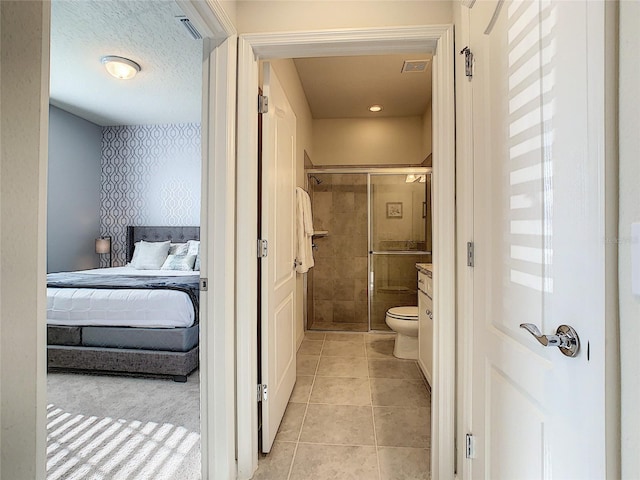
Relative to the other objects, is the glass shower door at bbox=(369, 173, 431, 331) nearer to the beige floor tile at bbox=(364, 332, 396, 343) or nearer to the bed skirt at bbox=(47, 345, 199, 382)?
the beige floor tile at bbox=(364, 332, 396, 343)

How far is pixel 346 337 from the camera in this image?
3.84m

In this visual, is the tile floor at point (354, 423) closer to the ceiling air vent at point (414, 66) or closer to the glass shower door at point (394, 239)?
the glass shower door at point (394, 239)

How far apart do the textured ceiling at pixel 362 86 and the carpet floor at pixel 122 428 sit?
294 cm

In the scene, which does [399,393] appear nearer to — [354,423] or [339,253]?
[354,423]

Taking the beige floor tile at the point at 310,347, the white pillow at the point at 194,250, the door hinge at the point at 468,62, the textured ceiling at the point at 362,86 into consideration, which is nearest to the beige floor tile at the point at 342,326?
the beige floor tile at the point at 310,347

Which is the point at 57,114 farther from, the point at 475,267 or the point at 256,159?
the point at 475,267

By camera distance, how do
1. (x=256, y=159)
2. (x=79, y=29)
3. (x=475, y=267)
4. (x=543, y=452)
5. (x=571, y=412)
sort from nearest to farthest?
(x=571, y=412)
(x=543, y=452)
(x=475, y=267)
(x=256, y=159)
(x=79, y=29)

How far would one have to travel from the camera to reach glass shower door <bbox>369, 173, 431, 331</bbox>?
416 centimetres

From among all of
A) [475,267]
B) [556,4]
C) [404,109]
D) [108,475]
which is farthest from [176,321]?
[404,109]

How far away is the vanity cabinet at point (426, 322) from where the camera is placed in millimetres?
2301

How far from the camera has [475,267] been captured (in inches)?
49.3

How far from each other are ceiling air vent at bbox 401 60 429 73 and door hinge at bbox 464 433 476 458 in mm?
2898

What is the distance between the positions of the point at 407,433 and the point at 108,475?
156 cm

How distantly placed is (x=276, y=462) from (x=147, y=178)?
479 cm
